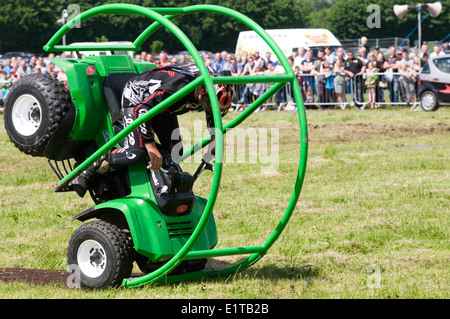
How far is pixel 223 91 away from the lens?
18.4 ft

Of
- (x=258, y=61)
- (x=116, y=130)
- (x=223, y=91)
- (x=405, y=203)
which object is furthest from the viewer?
(x=258, y=61)

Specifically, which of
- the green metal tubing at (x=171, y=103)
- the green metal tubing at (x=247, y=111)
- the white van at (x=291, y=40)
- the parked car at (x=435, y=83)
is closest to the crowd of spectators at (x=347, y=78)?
the parked car at (x=435, y=83)

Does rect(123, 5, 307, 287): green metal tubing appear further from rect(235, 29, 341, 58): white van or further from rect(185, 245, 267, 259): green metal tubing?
rect(235, 29, 341, 58): white van

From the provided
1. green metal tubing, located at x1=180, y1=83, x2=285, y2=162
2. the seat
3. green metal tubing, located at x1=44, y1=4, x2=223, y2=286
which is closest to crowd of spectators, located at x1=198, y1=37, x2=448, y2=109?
green metal tubing, located at x1=180, y1=83, x2=285, y2=162

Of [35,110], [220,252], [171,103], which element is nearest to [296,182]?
[220,252]

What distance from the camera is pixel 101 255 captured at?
5879 millimetres

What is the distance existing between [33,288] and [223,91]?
6.93 feet

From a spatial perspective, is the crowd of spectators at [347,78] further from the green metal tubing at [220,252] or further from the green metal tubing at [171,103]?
the green metal tubing at [171,103]

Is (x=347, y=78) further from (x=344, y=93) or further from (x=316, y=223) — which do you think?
(x=316, y=223)

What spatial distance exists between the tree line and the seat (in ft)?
229

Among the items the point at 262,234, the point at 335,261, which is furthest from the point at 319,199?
the point at 335,261

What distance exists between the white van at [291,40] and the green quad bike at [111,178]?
35.5 meters
